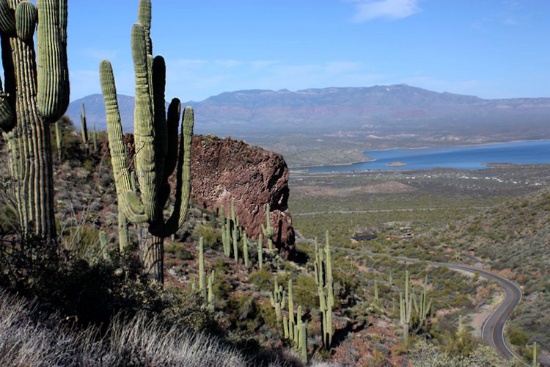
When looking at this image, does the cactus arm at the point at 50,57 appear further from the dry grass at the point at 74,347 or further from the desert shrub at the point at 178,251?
the desert shrub at the point at 178,251

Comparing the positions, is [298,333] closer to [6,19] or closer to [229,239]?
[229,239]

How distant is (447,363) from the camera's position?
8852mm

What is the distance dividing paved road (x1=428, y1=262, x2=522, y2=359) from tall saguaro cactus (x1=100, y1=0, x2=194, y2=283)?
1299 cm

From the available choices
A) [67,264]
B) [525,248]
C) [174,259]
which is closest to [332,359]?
[174,259]

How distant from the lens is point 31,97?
6.15m

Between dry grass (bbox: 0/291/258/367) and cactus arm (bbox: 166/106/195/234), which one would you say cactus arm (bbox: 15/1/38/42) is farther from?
dry grass (bbox: 0/291/258/367)

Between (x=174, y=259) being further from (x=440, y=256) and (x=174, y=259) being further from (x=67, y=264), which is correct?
(x=440, y=256)

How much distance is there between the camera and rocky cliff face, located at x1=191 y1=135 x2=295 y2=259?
18.2 meters

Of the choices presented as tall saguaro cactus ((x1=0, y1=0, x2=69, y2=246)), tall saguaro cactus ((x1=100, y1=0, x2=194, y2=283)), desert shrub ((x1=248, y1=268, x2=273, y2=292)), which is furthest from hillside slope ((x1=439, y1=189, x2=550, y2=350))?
tall saguaro cactus ((x1=0, y1=0, x2=69, y2=246))

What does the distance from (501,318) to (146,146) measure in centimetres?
1771

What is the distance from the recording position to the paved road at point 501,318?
1667 centimetres

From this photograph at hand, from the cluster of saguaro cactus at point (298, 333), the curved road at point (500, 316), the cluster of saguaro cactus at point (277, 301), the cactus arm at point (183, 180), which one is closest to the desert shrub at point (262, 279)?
the cluster of saguaro cactus at point (277, 301)

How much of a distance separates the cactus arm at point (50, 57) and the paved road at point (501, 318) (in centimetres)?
1547

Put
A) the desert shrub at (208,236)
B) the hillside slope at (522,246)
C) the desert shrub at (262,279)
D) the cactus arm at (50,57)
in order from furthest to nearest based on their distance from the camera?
the hillside slope at (522,246), the desert shrub at (208,236), the desert shrub at (262,279), the cactus arm at (50,57)
